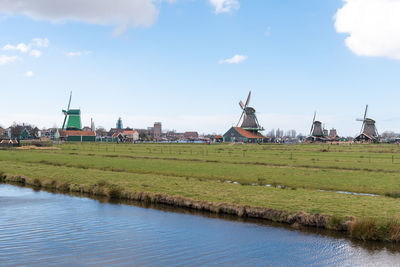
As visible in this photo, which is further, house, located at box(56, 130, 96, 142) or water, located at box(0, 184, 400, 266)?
house, located at box(56, 130, 96, 142)

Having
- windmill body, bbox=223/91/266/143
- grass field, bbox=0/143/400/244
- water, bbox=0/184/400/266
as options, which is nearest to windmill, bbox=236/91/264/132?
windmill body, bbox=223/91/266/143

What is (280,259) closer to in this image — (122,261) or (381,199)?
(122,261)

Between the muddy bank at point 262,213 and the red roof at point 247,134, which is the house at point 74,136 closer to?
the red roof at point 247,134

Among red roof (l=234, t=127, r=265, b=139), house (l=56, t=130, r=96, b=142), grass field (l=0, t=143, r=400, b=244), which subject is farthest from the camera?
house (l=56, t=130, r=96, b=142)

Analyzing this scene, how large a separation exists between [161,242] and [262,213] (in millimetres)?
8056

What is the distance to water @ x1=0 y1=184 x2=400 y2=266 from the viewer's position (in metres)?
16.3

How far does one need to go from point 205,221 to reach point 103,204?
9.38m

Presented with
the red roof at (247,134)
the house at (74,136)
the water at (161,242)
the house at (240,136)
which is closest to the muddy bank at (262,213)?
the water at (161,242)

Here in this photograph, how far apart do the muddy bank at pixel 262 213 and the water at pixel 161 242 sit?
3.33ft

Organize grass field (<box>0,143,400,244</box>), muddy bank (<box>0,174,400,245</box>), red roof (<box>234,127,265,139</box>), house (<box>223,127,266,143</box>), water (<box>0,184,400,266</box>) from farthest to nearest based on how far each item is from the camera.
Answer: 1. red roof (<box>234,127,265,139</box>)
2. house (<box>223,127,266,143</box>)
3. grass field (<box>0,143,400,244</box>)
4. muddy bank (<box>0,174,400,245</box>)
5. water (<box>0,184,400,266</box>)

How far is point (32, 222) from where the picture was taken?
2227cm

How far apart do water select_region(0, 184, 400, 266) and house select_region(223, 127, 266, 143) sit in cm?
14470

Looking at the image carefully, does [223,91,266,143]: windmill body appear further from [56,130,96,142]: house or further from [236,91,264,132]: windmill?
[56,130,96,142]: house

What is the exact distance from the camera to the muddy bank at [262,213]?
64.3ft
